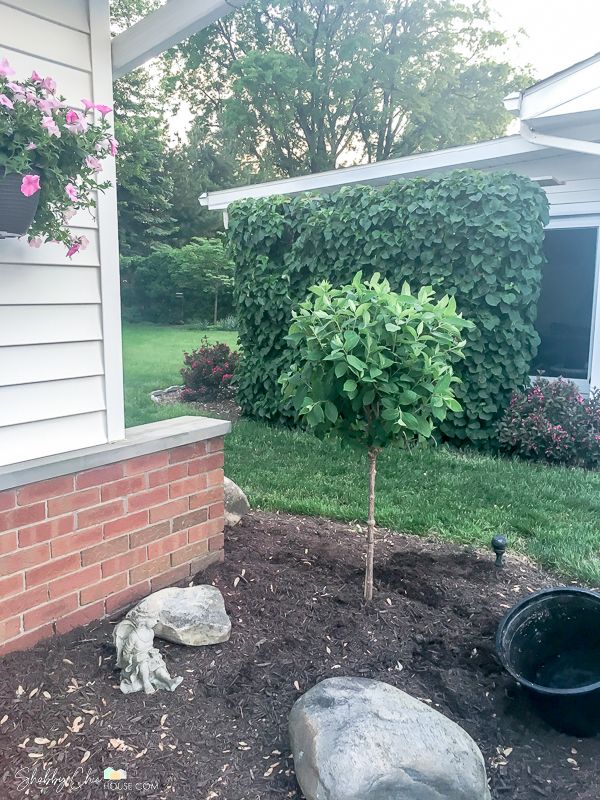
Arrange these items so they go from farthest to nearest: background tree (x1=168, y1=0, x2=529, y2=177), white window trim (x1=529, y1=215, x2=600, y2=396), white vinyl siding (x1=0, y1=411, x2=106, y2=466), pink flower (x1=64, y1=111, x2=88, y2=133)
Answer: background tree (x1=168, y1=0, x2=529, y2=177) < white window trim (x1=529, y1=215, x2=600, y2=396) < white vinyl siding (x1=0, y1=411, x2=106, y2=466) < pink flower (x1=64, y1=111, x2=88, y2=133)

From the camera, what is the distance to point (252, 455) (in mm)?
5605

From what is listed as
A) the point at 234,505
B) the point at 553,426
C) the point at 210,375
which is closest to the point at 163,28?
the point at 234,505

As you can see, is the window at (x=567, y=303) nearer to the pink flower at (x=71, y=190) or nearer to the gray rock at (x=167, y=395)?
the gray rock at (x=167, y=395)

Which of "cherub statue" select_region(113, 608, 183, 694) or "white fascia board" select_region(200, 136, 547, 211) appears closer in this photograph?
"cherub statue" select_region(113, 608, 183, 694)

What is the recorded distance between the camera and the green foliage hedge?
17.7 ft

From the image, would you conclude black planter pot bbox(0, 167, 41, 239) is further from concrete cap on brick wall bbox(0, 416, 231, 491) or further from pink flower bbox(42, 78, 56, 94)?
concrete cap on brick wall bbox(0, 416, 231, 491)

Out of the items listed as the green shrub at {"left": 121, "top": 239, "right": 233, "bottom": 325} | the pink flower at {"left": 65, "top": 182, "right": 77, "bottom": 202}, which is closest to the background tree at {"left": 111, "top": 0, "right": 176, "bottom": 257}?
the green shrub at {"left": 121, "top": 239, "right": 233, "bottom": 325}

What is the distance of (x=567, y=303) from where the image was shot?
20.2ft

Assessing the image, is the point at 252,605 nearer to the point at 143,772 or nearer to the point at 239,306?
the point at 143,772

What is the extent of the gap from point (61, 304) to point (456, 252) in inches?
160

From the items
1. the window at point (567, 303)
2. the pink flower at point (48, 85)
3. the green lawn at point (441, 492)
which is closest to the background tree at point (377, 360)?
the pink flower at point (48, 85)

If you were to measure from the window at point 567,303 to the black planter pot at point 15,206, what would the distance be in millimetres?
5291

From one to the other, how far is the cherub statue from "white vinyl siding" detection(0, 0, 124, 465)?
2.51 feet

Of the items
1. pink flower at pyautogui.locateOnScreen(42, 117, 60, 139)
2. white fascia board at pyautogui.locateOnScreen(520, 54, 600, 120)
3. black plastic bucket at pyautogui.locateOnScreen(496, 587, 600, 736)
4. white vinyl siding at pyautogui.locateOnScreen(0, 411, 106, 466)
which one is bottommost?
black plastic bucket at pyautogui.locateOnScreen(496, 587, 600, 736)
